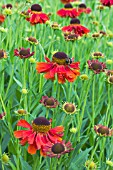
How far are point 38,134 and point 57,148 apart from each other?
0.11 m

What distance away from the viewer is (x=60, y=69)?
128 cm

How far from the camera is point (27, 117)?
4.43 ft

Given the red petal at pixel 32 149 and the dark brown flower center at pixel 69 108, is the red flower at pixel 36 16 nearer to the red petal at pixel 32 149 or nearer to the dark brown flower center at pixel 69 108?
the dark brown flower center at pixel 69 108

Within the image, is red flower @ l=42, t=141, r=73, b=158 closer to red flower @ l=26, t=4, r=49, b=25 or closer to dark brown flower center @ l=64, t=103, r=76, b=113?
dark brown flower center @ l=64, t=103, r=76, b=113

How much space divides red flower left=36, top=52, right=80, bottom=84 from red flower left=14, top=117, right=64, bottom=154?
0.18 meters

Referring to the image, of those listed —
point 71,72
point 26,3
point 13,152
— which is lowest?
point 13,152

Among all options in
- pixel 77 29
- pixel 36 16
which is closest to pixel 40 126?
pixel 36 16

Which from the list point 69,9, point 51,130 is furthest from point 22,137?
point 69,9

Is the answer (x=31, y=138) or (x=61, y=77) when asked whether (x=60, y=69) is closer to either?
(x=61, y=77)

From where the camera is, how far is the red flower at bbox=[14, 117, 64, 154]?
1057 millimetres

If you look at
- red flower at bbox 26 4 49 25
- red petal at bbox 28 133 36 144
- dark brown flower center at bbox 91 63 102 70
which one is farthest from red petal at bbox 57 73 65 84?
red flower at bbox 26 4 49 25

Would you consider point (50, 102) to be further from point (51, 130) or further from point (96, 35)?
point (96, 35)

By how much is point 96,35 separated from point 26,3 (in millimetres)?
356

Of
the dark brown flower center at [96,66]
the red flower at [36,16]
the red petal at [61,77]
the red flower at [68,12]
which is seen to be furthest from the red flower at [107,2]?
the red petal at [61,77]
